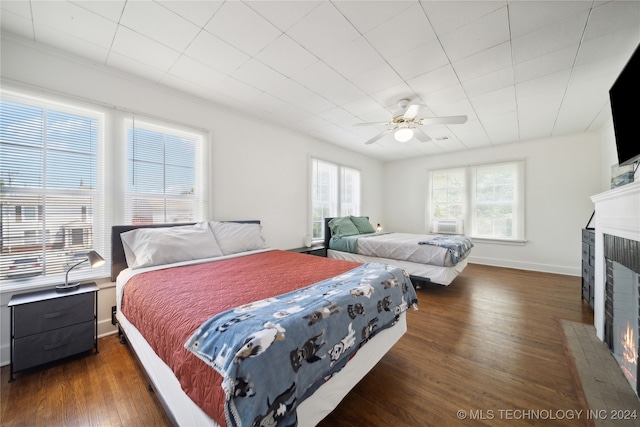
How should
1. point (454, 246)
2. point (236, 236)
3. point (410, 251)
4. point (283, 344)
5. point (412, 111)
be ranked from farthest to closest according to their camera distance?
1. point (410, 251)
2. point (454, 246)
3. point (236, 236)
4. point (412, 111)
5. point (283, 344)

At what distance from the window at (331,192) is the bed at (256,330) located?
259 centimetres

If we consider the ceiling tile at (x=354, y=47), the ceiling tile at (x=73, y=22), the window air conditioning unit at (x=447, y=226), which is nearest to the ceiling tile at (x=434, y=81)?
the ceiling tile at (x=354, y=47)

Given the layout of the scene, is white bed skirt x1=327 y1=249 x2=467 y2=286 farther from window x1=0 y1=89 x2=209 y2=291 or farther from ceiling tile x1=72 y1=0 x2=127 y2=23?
ceiling tile x1=72 y1=0 x2=127 y2=23

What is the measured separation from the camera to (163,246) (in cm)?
227

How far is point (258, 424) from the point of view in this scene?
81 cm

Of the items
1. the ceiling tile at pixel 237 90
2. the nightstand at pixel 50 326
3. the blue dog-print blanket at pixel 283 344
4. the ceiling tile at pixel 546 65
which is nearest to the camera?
the blue dog-print blanket at pixel 283 344

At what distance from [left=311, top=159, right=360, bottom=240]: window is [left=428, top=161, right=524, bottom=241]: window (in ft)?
6.53

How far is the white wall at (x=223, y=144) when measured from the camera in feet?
6.67

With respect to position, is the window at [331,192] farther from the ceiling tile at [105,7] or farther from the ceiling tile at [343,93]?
the ceiling tile at [105,7]

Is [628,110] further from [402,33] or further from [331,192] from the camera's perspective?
[331,192]

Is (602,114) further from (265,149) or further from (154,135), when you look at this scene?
(154,135)

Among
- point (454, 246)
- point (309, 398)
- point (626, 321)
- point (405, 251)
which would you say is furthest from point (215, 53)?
point (626, 321)

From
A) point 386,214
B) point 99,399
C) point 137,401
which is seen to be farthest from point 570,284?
point 99,399

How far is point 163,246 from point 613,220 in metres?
3.93
